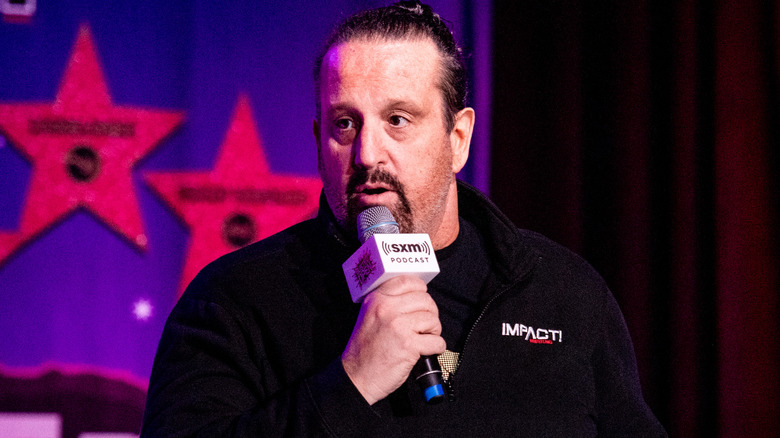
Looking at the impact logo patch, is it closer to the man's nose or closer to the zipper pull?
the zipper pull

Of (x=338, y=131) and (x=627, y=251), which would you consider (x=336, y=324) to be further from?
(x=627, y=251)

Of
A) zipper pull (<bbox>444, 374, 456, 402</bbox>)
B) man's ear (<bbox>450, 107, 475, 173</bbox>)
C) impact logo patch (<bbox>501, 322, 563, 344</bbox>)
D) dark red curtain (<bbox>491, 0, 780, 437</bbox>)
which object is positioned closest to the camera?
zipper pull (<bbox>444, 374, 456, 402</bbox>)

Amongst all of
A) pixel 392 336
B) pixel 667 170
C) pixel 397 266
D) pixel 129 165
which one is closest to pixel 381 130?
pixel 397 266

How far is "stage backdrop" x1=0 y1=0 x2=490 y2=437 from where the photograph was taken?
2727mm

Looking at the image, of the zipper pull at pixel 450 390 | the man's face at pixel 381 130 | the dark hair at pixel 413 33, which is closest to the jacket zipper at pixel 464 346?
the zipper pull at pixel 450 390

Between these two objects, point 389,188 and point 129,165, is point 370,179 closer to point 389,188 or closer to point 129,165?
point 389,188

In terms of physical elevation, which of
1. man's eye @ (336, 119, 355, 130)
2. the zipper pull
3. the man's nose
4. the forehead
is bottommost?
the zipper pull

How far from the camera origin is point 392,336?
103cm

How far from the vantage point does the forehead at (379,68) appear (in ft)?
4.68

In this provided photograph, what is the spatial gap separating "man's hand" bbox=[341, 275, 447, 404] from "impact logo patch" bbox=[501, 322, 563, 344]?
1.53ft

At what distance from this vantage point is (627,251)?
8.13ft

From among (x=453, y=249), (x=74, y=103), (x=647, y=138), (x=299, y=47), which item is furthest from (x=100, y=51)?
(x=647, y=138)

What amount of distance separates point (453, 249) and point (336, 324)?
16.0 inches

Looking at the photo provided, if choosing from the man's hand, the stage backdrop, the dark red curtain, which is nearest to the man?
the man's hand
